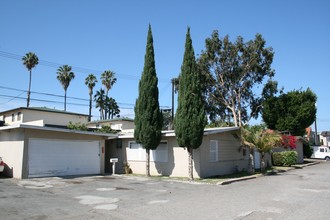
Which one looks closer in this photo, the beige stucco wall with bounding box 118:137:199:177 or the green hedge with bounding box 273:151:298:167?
the beige stucco wall with bounding box 118:137:199:177

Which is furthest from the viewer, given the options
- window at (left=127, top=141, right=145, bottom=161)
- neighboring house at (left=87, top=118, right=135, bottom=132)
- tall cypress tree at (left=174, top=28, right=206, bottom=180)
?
neighboring house at (left=87, top=118, right=135, bottom=132)

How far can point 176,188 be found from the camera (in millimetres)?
14219

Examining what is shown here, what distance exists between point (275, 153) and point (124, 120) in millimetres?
19959

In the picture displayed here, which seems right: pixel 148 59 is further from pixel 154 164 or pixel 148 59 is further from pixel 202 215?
pixel 202 215

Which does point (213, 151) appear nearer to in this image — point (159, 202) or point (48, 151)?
point (159, 202)

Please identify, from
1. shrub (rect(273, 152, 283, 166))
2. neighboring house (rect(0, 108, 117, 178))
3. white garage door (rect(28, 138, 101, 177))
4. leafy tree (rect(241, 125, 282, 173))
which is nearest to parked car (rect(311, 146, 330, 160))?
shrub (rect(273, 152, 283, 166))

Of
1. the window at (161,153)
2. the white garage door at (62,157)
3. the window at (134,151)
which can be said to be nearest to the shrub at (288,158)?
the window at (161,153)

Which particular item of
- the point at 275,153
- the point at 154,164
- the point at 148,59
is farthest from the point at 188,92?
the point at 275,153

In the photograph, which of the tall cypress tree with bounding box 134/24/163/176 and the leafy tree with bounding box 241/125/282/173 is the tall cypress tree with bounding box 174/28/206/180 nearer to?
the tall cypress tree with bounding box 134/24/163/176

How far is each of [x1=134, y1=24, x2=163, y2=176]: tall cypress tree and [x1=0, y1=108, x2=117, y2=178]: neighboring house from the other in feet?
10.3

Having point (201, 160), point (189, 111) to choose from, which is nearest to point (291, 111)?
point (201, 160)

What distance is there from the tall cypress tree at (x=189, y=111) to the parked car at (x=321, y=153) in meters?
36.0

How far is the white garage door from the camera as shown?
675 inches

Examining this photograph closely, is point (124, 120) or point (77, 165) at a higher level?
point (124, 120)
